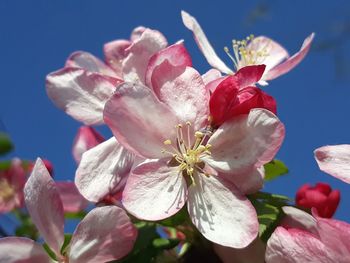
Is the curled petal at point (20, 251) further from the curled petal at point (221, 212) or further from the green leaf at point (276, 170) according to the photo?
the green leaf at point (276, 170)

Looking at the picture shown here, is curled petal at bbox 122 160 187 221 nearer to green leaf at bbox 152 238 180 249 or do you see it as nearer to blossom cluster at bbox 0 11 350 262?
blossom cluster at bbox 0 11 350 262

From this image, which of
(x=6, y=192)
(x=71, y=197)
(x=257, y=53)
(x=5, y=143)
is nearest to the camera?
(x=71, y=197)

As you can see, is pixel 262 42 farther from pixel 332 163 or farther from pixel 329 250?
pixel 329 250

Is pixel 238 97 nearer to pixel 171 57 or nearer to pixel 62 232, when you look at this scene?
pixel 171 57

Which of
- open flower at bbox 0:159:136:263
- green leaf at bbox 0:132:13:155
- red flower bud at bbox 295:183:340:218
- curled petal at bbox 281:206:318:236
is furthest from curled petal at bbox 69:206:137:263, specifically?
→ green leaf at bbox 0:132:13:155

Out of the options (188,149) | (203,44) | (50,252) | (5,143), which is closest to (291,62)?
(203,44)

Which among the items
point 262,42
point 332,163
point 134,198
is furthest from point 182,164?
point 262,42

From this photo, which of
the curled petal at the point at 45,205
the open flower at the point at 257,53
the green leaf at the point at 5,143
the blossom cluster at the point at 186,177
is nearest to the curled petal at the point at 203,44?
the open flower at the point at 257,53
